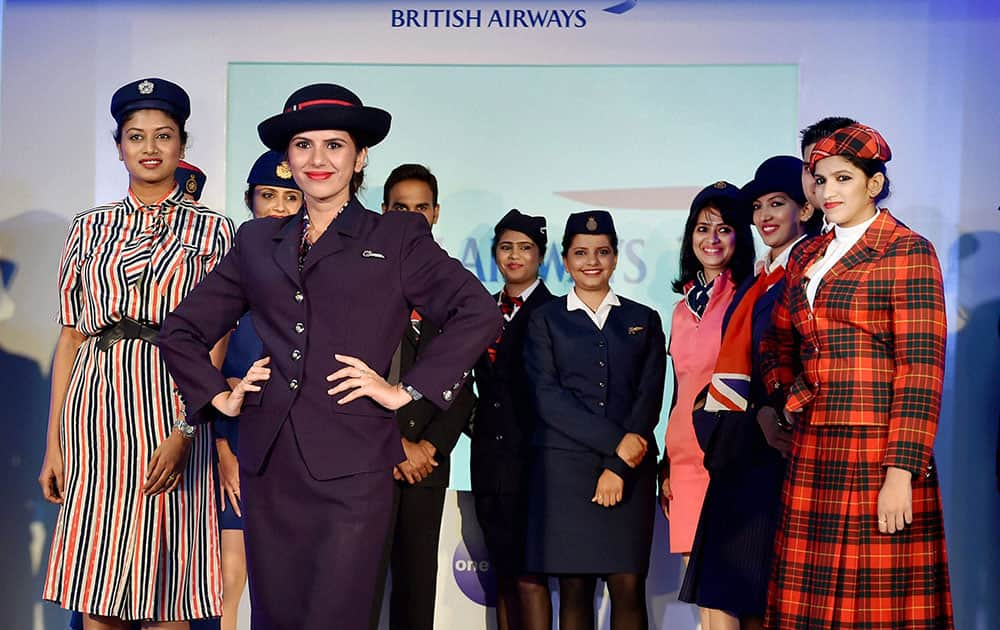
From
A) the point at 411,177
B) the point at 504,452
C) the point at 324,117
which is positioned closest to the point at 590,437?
the point at 504,452

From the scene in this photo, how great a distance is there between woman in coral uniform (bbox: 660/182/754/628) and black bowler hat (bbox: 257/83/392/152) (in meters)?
1.77

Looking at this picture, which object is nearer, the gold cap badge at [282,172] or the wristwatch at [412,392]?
the wristwatch at [412,392]

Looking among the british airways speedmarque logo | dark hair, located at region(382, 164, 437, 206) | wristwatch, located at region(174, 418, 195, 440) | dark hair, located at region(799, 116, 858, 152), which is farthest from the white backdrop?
wristwatch, located at region(174, 418, 195, 440)

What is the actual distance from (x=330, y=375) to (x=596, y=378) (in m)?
1.77

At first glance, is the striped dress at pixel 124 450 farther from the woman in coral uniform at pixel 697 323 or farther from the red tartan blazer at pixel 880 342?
the red tartan blazer at pixel 880 342

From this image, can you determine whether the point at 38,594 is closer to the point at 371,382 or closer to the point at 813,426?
the point at 371,382

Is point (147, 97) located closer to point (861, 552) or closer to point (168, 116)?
point (168, 116)

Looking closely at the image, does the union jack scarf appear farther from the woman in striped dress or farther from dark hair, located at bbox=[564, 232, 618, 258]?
the woman in striped dress

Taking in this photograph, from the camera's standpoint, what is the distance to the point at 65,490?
385 centimetres

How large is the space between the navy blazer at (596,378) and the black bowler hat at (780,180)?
649 mm

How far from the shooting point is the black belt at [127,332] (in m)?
3.76

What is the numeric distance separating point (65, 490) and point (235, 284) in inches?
49.1

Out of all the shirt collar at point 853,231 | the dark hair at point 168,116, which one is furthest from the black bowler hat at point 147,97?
the shirt collar at point 853,231

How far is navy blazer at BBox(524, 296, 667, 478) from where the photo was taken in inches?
171
